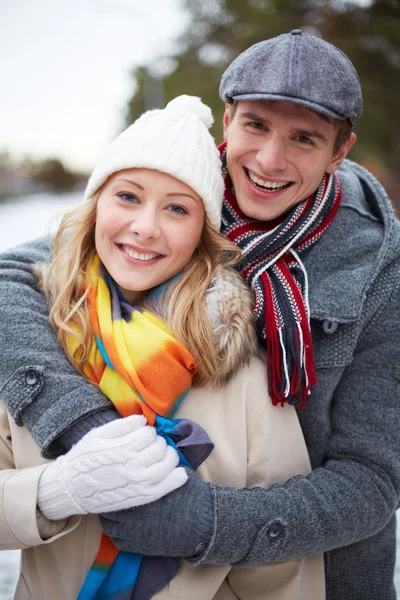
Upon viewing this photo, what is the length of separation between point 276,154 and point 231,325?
2.11ft

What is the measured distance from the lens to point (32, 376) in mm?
1711

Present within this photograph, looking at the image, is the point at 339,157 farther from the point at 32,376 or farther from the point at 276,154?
the point at 32,376

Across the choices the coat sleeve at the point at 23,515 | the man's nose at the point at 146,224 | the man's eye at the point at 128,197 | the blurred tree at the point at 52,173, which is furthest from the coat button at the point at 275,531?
the blurred tree at the point at 52,173

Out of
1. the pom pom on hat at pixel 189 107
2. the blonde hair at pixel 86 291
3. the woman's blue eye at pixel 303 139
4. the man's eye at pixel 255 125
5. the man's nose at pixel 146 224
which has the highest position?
the pom pom on hat at pixel 189 107

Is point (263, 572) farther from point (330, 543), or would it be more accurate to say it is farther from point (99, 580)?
point (99, 580)

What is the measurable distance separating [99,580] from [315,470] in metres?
0.77

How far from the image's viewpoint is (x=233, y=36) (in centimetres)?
1245

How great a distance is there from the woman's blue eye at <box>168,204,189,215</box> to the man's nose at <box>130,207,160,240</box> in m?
0.07

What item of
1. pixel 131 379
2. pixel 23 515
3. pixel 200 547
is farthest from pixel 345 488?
pixel 23 515

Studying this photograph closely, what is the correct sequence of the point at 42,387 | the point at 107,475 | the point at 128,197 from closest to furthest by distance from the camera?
the point at 107,475, the point at 42,387, the point at 128,197

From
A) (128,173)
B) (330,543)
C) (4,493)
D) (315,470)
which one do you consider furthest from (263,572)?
(128,173)

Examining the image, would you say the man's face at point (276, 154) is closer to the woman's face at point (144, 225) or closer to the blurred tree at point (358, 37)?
the woman's face at point (144, 225)

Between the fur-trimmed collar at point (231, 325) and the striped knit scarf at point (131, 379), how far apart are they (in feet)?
0.36

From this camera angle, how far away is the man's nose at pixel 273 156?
2014mm
